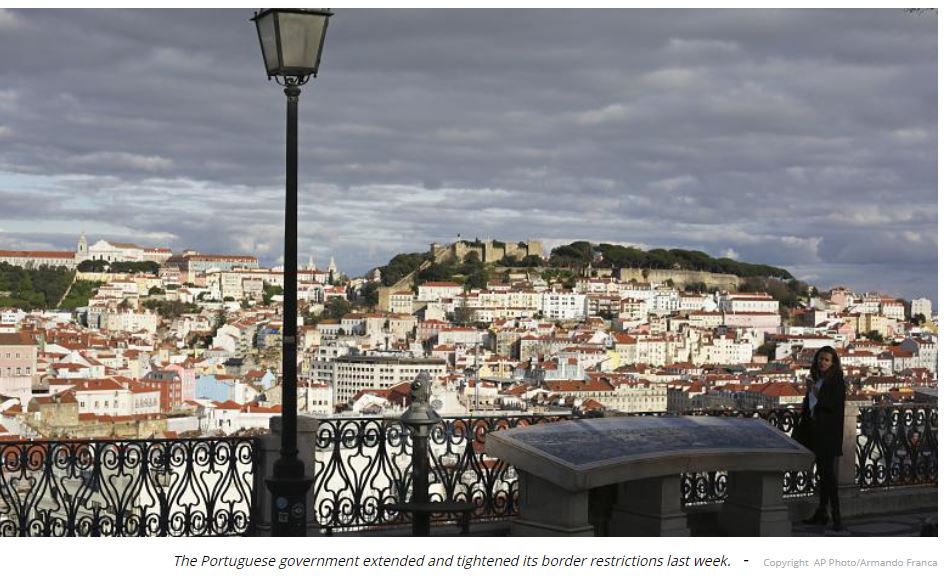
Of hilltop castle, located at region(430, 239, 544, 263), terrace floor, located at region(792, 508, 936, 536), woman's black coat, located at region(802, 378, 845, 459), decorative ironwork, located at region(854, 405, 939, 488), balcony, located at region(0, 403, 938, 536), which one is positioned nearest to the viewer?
balcony, located at region(0, 403, 938, 536)

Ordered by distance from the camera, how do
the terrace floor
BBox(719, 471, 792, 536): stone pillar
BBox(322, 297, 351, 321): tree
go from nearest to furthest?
1. BBox(719, 471, 792, 536): stone pillar
2. the terrace floor
3. BBox(322, 297, 351, 321): tree

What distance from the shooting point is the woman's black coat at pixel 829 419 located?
19.5 ft

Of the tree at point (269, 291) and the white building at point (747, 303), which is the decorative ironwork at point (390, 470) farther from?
the tree at point (269, 291)

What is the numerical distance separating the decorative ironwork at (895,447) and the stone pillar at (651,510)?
70.1 inches

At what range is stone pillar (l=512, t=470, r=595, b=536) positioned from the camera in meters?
5.26

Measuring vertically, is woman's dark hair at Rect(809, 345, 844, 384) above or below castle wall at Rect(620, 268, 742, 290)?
below

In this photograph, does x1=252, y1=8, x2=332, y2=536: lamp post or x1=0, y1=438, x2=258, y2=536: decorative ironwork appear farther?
x1=0, y1=438, x2=258, y2=536: decorative ironwork

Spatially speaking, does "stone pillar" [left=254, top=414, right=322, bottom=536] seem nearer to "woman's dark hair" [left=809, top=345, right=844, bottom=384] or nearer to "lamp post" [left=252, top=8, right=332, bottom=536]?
"lamp post" [left=252, top=8, right=332, bottom=536]

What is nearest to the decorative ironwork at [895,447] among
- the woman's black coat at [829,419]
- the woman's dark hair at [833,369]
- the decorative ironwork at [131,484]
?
the woman's black coat at [829,419]

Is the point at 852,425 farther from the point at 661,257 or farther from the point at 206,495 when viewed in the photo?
the point at 661,257

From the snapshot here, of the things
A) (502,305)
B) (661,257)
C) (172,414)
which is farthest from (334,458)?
(661,257)

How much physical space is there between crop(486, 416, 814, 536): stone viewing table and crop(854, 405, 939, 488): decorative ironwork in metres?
1.29

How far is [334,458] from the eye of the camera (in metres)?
5.78

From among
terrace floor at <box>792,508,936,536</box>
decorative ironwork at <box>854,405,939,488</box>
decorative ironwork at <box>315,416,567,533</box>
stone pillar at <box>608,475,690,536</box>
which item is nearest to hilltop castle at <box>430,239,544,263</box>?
decorative ironwork at <box>854,405,939,488</box>
